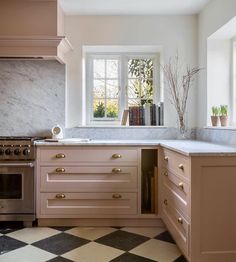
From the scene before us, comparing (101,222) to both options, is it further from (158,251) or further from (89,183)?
(158,251)

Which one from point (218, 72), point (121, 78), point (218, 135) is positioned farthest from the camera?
point (121, 78)

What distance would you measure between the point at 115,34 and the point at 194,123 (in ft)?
4.28

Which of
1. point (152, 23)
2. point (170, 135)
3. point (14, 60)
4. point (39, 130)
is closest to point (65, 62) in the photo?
point (14, 60)

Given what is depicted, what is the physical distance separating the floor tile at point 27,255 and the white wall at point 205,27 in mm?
1972

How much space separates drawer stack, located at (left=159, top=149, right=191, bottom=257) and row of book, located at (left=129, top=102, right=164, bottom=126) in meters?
0.68

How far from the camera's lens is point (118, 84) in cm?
372

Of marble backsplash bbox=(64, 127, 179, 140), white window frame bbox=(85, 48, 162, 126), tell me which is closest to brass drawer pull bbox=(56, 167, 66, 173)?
marble backsplash bbox=(64, 127, 179, 140)

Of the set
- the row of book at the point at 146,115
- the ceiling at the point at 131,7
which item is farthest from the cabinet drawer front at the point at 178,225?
the ceiling at the point at 131,7

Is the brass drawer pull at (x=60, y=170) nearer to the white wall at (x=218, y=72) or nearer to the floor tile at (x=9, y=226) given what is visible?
the floor tile at (x=9, y=226)

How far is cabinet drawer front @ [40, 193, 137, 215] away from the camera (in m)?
2.95

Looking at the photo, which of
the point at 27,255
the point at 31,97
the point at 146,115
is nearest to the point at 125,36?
the point at 146,115

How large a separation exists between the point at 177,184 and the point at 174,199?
0.17 meters

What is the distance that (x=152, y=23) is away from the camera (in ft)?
11.4

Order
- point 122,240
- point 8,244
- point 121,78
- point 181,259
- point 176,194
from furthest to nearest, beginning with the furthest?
point 121,78 < point 122,240 < point 8,244 < point 176,194 < point 181,259
